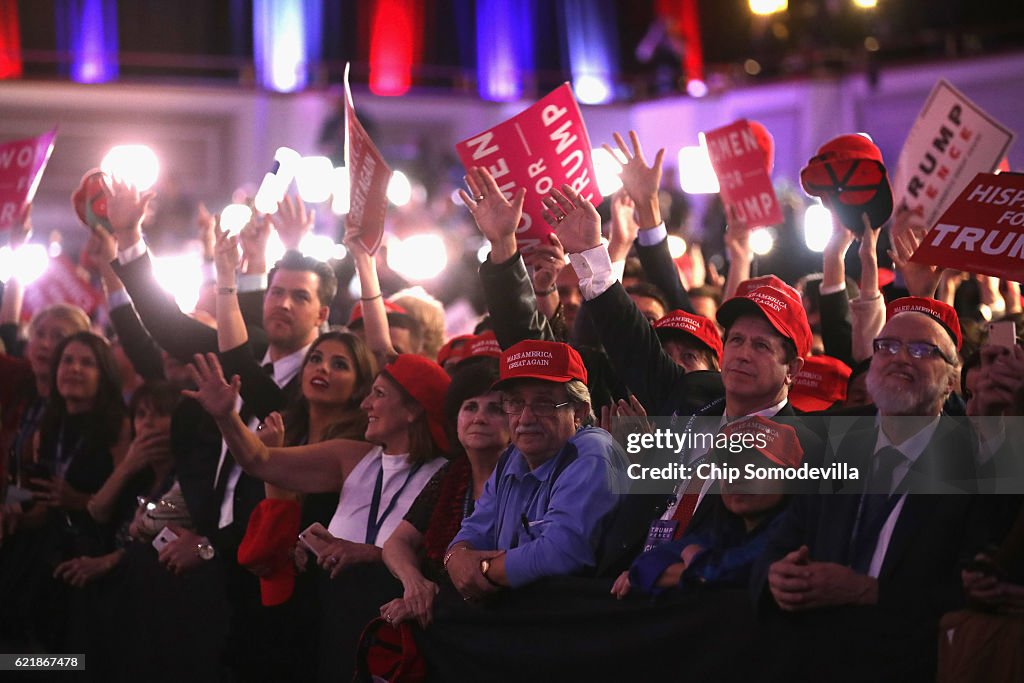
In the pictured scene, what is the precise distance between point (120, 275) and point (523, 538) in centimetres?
299

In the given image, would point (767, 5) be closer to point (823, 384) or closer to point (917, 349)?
point (823, 384)

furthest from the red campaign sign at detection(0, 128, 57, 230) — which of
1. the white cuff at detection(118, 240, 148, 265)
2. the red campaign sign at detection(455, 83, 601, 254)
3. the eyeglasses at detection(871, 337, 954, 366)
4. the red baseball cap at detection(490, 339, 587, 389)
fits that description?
the eyeglasses at detection(871, 337, 954, 366)

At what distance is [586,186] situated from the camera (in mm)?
5473

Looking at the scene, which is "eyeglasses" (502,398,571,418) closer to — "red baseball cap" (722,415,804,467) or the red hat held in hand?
"red baseball cap" (722,415,804,467)

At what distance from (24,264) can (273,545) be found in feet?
19.5

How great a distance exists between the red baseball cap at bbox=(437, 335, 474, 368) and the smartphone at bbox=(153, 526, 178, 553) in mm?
1268

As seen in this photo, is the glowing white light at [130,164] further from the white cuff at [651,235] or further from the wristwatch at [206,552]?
the white cuff at [651,235]

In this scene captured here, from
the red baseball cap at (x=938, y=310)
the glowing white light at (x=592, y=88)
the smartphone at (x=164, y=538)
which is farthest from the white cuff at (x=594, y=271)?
the glowing white light at (x=592, y=88)

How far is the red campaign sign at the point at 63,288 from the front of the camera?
362 inches

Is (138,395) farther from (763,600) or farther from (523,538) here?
(763,600)

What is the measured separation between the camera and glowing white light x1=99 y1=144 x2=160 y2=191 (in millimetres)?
6379

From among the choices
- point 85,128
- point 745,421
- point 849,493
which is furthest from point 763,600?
point 85,128

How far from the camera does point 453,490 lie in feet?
15.2

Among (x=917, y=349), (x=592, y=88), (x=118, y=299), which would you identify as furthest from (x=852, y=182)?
(x=592, y=88)
